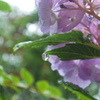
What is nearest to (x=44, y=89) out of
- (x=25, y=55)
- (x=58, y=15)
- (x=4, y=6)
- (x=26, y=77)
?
(x=26, y=77)

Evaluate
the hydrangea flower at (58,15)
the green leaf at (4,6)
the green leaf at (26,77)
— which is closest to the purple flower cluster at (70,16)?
the hydrangea flower at (58,15)

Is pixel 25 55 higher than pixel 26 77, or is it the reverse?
pixel 25 55

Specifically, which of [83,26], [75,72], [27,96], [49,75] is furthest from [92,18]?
[49,75]

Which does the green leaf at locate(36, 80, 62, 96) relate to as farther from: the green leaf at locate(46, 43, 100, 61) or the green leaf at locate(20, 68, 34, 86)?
the green leaf at locate(46, 43, 100, 61)

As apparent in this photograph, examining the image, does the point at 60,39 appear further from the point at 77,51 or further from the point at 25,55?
the point at 25,55

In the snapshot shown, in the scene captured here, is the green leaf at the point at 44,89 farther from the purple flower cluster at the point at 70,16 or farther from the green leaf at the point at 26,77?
the purple flower cluster at the point at 70,16

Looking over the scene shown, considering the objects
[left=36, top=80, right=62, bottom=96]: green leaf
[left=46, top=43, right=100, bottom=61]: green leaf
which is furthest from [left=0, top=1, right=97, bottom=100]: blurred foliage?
[left=46, top=43, right=100, bottom=61]: green leaf

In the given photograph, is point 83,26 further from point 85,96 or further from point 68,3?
point 85,96

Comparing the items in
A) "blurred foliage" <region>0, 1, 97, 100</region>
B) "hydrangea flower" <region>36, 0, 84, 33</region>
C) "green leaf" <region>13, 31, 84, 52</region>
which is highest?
"blurred foliage" <region>0, 1, 97, 100</region>
